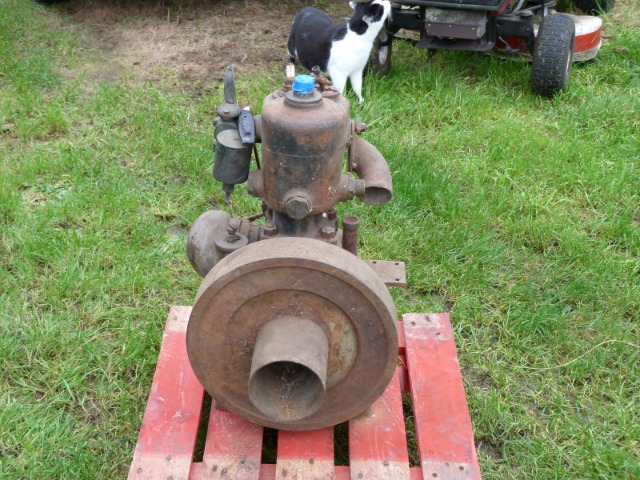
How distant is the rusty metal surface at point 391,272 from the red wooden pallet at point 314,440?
0.84 ft

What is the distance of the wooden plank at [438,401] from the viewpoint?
75.5 inches

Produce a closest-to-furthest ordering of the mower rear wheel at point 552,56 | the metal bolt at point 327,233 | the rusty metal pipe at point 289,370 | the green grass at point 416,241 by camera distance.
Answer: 1. the rusty metal pipe at point 289,370
2. the metal bolt at point 327,233
3. the green grass at point 416,241
4. the mower rear wheel at point 552,56

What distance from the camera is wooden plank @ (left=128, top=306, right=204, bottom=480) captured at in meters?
1.88

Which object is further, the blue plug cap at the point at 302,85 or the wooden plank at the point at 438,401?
the wooden plank at the point at 438,401

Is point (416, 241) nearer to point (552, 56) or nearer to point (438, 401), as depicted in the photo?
point (438, 401)

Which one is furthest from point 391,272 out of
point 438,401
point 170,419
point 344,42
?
point 344,42

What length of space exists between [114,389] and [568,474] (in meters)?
1.46

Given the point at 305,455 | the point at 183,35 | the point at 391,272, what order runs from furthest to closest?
the point at 183,35
the point at 391,272
the point at 305,455

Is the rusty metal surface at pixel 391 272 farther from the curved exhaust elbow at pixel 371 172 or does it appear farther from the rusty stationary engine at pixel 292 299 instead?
the rusty stationary engine at pixel 292 299

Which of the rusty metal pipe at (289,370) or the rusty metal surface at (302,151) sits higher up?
the rusty metal surface at (302,151)

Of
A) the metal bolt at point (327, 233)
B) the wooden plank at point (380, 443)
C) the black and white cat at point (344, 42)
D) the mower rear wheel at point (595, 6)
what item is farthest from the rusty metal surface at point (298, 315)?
the mower rear wheel at point (595, 6)

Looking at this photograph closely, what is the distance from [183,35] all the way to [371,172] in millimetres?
3191

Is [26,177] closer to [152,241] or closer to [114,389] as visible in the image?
[152,241]

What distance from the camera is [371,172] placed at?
2.13m
